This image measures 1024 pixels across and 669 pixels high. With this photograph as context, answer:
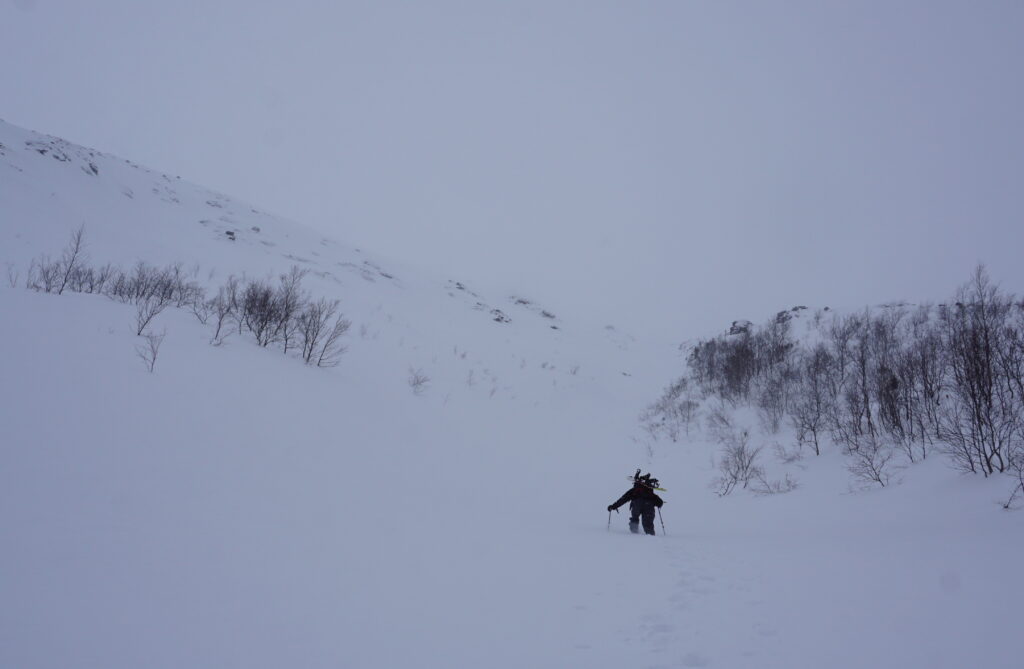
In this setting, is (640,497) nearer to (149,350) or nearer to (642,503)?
(642,503)

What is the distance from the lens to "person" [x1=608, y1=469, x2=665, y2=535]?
26.8 feet

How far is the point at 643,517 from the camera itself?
8.20 m

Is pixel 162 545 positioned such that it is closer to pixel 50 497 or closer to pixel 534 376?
pixel 50 497

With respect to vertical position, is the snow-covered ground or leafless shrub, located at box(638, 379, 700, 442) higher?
leafless shrub, located at box(638, 379, 700, 442)

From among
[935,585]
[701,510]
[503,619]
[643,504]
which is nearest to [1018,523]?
[935,585]

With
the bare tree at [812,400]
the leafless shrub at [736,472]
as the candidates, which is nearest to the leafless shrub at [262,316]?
the leafless shrub at [736,472]

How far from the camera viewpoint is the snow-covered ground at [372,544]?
2.88 m

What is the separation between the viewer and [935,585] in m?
4.09

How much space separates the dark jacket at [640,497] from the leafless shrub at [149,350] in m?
8.43

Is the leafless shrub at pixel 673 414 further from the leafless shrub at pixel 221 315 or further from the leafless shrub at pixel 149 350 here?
the leafless shrub at pixel 149 350

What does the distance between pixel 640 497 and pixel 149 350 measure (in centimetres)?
945

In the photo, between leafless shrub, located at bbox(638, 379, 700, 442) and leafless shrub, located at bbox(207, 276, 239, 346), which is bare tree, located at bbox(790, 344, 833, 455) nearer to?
leafless shrub, located at bbox(638, 379, 700, 442)

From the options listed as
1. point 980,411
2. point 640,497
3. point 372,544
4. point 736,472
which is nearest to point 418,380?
point 640,497

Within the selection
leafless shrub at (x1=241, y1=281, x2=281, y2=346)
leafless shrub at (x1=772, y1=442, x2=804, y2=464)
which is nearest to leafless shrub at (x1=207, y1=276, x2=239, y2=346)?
leafless shrub at (x1=241, y1=281, x2=281, y2=346)
